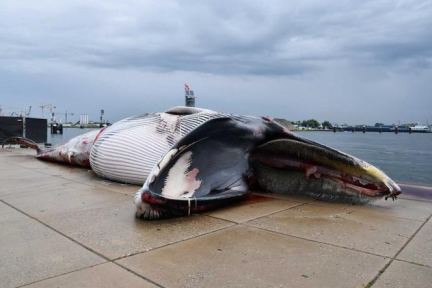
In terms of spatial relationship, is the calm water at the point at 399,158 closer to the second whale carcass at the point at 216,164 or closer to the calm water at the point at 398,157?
the calm water at the point at 398,157

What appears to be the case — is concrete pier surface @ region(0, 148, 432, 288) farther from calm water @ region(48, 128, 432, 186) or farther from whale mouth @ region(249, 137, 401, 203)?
calm water @ region(48, 128, 432, 186)

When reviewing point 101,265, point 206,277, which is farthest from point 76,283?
point 206,277

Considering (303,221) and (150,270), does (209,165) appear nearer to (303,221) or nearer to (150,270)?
(303,221)

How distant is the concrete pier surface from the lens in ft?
8.05

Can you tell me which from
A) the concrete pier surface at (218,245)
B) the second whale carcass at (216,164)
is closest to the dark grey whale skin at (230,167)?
the second whale carcass at (216,164)

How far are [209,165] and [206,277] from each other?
219 centimetres

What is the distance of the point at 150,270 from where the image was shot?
2561mm

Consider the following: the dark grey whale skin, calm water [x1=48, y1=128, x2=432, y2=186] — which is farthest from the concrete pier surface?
calm water [x1=48, y1=128, x2=432, y2=186]

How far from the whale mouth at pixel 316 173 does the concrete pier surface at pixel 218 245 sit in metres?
0.22

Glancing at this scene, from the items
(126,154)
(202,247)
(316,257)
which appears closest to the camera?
(316,257)

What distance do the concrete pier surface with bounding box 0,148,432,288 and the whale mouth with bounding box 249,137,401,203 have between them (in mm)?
218

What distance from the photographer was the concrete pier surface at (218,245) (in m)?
2.45

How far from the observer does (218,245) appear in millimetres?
3090

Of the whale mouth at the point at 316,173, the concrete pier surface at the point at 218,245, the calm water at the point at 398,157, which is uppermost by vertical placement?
the whale mouth at the point at 316,173
